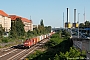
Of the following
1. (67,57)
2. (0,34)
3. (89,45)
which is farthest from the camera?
(0,34)

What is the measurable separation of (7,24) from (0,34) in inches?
1700

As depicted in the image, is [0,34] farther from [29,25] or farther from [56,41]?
[29,25]

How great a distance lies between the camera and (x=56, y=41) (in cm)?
4659

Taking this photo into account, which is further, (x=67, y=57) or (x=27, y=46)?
(x=27, y=46)

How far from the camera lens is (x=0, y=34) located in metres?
68.8

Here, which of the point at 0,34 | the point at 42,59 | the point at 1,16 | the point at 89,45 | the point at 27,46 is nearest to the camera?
the point at 89,45

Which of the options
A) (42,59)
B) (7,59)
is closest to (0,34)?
(7,59)

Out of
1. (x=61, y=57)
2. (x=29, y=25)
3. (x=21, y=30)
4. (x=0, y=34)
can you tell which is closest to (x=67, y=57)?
(x=61, y=57)

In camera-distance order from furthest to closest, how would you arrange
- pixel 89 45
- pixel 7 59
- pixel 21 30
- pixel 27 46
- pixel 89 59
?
1. pixel 21 30
2. pixel 27 46
3. pixel 7 59
4. pixel 89 45
5. pixel 89 59

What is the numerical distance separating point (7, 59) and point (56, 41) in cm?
1836

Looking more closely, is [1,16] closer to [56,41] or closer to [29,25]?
[29,25]

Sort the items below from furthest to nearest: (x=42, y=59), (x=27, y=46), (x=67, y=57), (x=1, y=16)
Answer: (x=1, y=16), (x=27, y=46), (x=42, y=59), (x=67, y=57)

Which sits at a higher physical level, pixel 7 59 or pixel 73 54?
pixel 73 54

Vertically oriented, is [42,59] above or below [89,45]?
below
